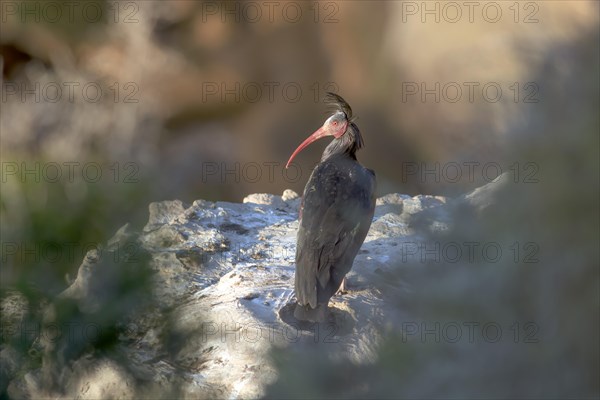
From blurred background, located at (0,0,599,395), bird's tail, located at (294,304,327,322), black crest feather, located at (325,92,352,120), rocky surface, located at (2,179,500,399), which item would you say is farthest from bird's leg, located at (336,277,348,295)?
blurred background, located at (0,0,599,395)

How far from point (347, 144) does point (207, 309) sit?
1968 mm

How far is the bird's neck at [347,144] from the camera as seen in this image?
6.96 m

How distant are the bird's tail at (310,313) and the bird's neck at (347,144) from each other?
1.85m

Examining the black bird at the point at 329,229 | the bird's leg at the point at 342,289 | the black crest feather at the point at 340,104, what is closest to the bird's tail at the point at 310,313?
the black bird at the point at 329,229

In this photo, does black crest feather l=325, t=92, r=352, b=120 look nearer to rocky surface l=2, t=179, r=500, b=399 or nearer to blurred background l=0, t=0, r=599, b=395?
rocky surface l=2, t=179, r=500, b=399

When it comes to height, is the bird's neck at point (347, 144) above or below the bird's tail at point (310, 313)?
above

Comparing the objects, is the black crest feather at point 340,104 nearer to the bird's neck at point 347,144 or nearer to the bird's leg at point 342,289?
the bird's neck at point 347,144

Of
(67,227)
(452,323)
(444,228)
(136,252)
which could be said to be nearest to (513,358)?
(452,323)

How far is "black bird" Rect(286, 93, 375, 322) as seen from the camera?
535 cm

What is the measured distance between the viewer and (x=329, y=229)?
5.67 meters

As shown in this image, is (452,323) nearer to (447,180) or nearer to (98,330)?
(447,180)

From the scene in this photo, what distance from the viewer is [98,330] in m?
4.24

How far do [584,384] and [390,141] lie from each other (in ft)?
43.8

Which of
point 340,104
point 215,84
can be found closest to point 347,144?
point 340,104
